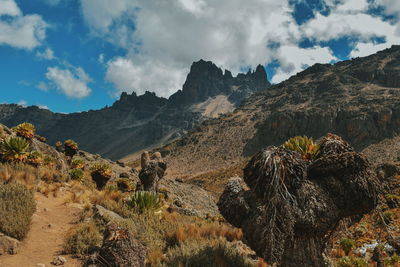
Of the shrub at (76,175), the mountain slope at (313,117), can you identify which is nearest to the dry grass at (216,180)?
the mountain slope at (313,117)

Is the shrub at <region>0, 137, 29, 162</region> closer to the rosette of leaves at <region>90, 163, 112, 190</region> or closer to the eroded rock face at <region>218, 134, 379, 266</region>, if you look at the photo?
the rosette of leaves at <region>90, 163, 112, 190</region>

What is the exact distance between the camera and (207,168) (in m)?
79.5

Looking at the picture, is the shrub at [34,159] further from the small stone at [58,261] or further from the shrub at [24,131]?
the small stone at [58,261]

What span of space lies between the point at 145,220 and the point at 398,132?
68.5 meters

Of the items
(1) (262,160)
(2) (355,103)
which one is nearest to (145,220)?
(1) (262,160)

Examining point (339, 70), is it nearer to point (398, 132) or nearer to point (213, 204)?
point (398, 132)

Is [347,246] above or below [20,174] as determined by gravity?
below

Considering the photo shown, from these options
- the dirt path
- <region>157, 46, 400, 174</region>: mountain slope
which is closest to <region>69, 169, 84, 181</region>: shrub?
the dirt path

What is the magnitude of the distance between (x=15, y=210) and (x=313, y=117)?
81.1 meters

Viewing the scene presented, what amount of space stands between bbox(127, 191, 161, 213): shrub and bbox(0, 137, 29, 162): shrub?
7309 mm

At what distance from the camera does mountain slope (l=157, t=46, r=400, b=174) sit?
67375 millimetres

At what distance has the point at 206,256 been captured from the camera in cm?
644

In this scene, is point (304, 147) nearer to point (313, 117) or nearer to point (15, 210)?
point (15, 210)

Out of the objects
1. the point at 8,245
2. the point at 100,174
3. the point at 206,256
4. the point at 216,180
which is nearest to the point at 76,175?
the point at 100,174
